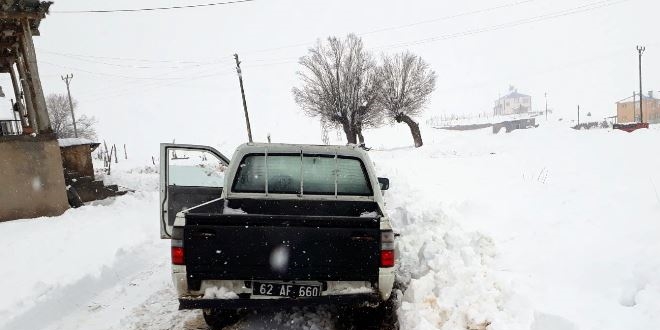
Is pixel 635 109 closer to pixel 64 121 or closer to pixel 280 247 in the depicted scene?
pixel 280 247

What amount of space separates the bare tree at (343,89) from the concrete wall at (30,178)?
31765 millimetres

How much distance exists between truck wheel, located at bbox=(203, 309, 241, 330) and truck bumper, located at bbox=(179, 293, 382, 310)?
2.41 feet

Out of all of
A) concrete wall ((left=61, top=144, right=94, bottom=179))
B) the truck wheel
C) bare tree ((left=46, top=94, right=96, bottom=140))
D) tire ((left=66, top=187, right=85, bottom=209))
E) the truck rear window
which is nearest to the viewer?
the truck wheel

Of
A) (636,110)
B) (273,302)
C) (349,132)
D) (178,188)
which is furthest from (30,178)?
(636,110)

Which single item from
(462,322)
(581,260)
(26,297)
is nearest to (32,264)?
(26,297)

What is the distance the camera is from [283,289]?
3.36m

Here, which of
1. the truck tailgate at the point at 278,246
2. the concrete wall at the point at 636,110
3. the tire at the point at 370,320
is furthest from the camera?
the concrete wall at the point at 636,110

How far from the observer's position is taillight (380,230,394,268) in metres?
3.37

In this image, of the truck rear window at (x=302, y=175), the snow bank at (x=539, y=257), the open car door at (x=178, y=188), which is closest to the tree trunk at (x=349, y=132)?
the snow bank at (x=539, y=257)

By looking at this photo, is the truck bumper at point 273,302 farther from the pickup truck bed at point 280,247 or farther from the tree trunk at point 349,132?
the tree trunk at point 349,132

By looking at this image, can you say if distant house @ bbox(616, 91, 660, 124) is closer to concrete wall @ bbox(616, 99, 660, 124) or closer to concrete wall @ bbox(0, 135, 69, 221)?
concrete wall @ bbox(616, 99, 660, 124)

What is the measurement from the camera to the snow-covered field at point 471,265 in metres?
3.40

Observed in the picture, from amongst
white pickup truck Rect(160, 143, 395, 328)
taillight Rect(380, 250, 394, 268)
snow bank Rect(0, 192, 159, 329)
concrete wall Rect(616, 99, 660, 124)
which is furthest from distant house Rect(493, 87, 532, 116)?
white pickup truck Rect(160, 143, 395, 328)

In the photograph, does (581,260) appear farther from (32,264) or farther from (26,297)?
(32,264)
